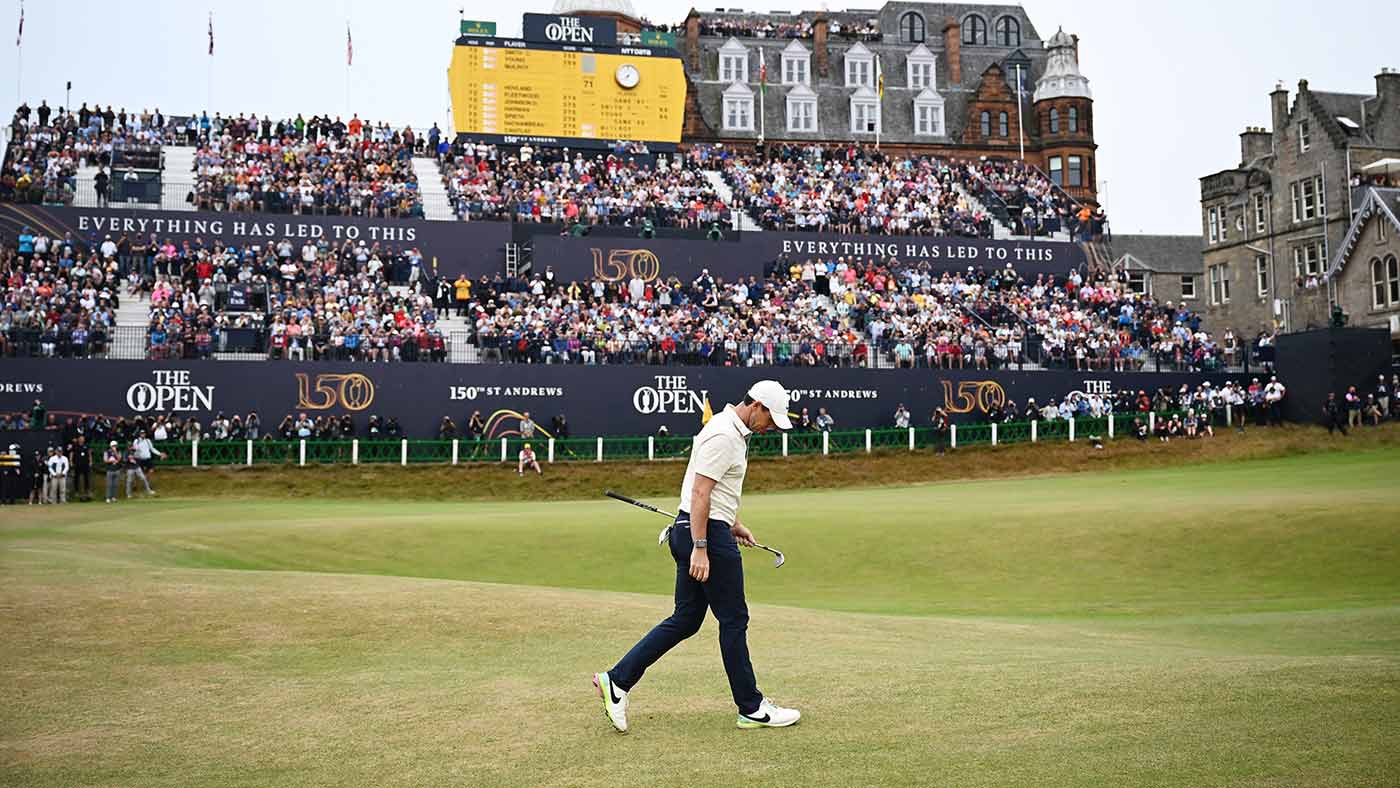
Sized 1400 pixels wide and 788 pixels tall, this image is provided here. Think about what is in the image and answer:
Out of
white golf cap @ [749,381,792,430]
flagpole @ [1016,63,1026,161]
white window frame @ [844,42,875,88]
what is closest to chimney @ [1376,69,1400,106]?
flagpole @ [1016,63,1026,161]

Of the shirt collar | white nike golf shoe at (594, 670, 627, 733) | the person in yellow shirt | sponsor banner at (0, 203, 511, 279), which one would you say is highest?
sponsor banner at (0, 203, 511, 279)

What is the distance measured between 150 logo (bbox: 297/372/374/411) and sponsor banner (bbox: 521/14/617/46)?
928 inches

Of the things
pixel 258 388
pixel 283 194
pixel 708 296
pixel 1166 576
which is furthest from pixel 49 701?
pixel 283 194

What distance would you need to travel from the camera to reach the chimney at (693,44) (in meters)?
83.3

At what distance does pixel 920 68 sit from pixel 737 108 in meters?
13.3

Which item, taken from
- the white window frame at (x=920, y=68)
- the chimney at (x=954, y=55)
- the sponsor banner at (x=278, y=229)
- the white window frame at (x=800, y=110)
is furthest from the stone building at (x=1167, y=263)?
the sponsor banner at (x=278, y=229)

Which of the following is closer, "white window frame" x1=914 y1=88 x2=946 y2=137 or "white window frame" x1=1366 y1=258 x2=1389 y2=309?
"white window frame" x1=1366 y1=258 x2=1389 y2=309

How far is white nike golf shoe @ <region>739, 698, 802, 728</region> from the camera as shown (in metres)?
8.79

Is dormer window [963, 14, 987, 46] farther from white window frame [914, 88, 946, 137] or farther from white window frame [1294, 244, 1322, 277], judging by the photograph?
white window frame [1294, 244, 1322, 277]

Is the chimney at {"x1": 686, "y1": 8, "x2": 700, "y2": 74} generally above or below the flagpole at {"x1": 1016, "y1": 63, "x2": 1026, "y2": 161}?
above

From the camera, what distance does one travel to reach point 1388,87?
244ft

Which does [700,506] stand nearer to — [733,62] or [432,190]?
[432,190]

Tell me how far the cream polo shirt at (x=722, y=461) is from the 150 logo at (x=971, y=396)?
4166 centimetres

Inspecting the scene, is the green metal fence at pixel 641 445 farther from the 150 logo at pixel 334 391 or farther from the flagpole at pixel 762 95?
the flagpole at pixel 762 95
